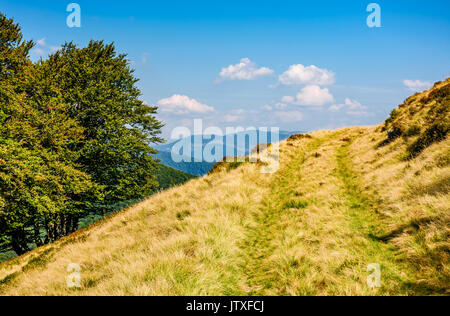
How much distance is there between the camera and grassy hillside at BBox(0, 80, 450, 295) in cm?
484

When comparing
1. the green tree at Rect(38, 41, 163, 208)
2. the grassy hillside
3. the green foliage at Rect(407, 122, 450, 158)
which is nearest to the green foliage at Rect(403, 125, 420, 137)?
the grassy hillside

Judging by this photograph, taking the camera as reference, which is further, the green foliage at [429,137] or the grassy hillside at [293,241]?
the green foliage at [429,137]

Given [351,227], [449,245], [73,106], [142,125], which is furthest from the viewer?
[142,125]

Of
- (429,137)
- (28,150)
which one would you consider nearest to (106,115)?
(28,150)

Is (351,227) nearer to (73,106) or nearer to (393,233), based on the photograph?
(393,233)

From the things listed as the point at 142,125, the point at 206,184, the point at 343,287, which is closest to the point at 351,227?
the point at 343,287

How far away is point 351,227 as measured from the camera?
752 centimetres

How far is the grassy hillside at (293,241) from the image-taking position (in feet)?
15.9

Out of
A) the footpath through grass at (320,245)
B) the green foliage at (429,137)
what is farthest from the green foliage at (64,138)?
the green foliage at (429,137)

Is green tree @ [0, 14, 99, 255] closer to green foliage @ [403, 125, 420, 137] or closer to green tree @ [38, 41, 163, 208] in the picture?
green tree @ [38, 41, 163, 208]

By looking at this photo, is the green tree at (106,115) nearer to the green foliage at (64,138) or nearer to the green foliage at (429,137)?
the green foliage at (64,138)

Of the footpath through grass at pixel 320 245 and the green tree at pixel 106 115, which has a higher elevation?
the green tree at pixel 106 115

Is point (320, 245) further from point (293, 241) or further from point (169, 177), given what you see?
point (169, 177)

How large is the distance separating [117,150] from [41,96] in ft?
23.3
